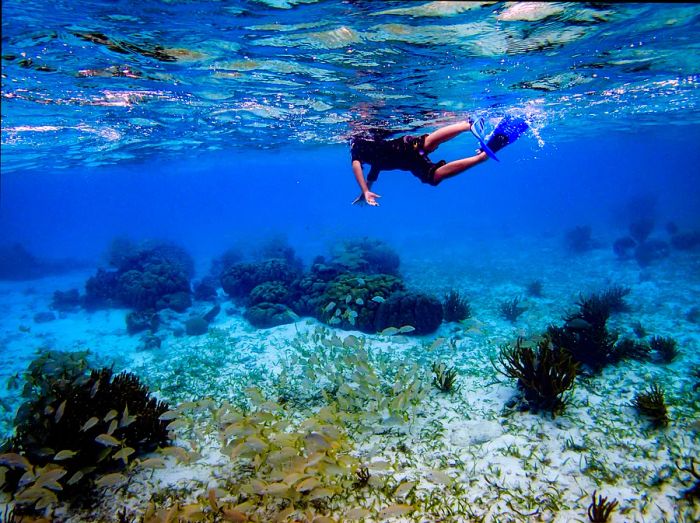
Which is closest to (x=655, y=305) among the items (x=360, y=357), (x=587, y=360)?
(x=587, y=360)

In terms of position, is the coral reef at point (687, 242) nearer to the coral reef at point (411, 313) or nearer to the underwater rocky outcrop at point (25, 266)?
the coral reef at point (411, 313)

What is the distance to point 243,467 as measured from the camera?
5301 mm

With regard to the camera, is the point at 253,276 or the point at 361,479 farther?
the point at 253,276

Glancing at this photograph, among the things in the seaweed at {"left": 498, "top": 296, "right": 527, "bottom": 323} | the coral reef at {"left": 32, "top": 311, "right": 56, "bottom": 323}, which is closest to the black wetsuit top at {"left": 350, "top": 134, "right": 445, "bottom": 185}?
the seaweed at {"left": 498, "top": 296, "right": 527, "bottom": 323}

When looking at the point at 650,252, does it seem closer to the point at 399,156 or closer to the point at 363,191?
the point at 399,156

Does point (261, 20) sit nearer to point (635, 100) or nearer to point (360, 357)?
point (360, 357)

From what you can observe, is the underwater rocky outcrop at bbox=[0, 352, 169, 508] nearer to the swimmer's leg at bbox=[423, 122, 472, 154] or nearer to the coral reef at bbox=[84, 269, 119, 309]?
the swimmer's leg at bbox=[423, 122, 472, 154]

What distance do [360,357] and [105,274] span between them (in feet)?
65.1

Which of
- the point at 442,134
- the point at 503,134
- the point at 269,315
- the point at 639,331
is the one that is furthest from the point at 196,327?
the point at 639,331

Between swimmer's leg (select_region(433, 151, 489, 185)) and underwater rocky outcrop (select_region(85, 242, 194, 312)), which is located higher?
swimmer's leg (select_region(433, 151, 489, 185))

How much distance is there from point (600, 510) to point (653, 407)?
2.75 m

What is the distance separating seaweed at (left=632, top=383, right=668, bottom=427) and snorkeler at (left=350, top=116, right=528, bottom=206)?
17.0 feet

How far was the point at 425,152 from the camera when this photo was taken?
845 cm

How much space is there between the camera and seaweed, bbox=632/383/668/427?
18.7 ft
